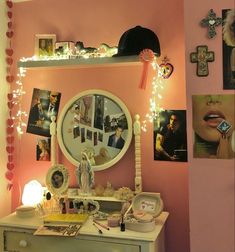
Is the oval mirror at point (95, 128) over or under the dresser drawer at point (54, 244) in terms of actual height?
over

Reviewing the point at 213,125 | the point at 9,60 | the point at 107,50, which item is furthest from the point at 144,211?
the point at 9,60

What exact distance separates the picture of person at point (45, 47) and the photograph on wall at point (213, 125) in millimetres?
1074

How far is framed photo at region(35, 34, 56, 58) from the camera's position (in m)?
2.26

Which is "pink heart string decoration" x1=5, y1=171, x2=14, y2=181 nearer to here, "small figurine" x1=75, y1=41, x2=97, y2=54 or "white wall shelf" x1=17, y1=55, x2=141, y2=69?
"white wall shelf" x1=17, y1=55, x2=141, y2=69

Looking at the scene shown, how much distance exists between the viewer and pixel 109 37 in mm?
2189

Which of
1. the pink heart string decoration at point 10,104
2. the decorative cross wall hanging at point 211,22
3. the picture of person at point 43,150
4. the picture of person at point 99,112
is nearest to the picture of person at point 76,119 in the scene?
the picture of person at point 99,112

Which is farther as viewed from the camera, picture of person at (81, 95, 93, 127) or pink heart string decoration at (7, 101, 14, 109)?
pink heart string decoration at (7, 101, 14, 109)

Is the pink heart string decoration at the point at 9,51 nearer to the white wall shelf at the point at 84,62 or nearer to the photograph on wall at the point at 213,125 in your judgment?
the white wall shelf at the point at 84,62

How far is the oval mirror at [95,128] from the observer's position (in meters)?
2.16

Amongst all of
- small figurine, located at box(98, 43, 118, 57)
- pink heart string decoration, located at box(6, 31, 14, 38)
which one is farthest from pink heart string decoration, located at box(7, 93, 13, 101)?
small figurine, located at box(98, 43, 118, 57)

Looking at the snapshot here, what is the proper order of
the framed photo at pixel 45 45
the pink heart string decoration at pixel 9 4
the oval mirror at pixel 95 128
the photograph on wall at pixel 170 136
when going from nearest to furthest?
the photograph on wall at pixel 170 136 → the oval mirror at pixel 95 128 → the framed photo at pixel 45 45 → the pink heart string decoration at pixel 9 4

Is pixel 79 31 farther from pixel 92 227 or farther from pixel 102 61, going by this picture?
pixel 92 227

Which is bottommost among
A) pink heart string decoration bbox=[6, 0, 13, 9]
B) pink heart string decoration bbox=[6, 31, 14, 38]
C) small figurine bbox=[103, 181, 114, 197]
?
small figurine bbox=[103, 181, 114, 197]

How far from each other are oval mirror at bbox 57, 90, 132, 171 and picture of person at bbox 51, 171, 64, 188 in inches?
5.7
